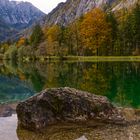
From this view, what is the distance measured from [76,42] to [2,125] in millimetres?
107846

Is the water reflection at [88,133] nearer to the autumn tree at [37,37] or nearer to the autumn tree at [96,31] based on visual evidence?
the autumn tree at [96,31]

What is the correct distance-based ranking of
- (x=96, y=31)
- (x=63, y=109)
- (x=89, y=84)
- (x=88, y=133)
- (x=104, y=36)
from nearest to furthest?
1. (x=88, y=133)
2. (x=63, y=109)
3. (x=89, y=84)
4. (x=104, y=36)
5. (x=96, y=31)

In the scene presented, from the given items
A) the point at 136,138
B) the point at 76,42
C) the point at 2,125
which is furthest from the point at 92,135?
the point at 76,42

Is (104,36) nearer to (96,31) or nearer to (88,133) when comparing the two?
(96,31)

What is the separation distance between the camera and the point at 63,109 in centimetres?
1836

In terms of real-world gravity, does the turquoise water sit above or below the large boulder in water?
below

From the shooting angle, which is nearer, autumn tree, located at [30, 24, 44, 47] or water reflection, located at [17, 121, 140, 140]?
water reflection, located at [17, 121, 140, 140]

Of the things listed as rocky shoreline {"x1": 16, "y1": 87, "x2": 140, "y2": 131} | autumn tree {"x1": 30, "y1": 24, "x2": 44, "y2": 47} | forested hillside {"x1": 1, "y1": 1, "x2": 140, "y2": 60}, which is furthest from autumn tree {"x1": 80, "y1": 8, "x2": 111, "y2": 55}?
rocky shoreline {"x1": 16, "y1": 87, "x2": 140, "y2": 131}

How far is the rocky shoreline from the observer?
18.0 meters

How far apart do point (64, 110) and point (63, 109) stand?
7 cm

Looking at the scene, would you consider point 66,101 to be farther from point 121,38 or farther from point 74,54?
point 74,54

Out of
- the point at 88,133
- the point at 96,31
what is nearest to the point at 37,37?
the point at 96,31

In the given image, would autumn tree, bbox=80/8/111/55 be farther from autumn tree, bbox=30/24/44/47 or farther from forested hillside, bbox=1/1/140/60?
autumn tree, bbox=30/24/44/47

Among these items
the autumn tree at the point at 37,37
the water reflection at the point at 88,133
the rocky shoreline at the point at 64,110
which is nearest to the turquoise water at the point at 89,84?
the rocky shoreline at the point at 64,110
